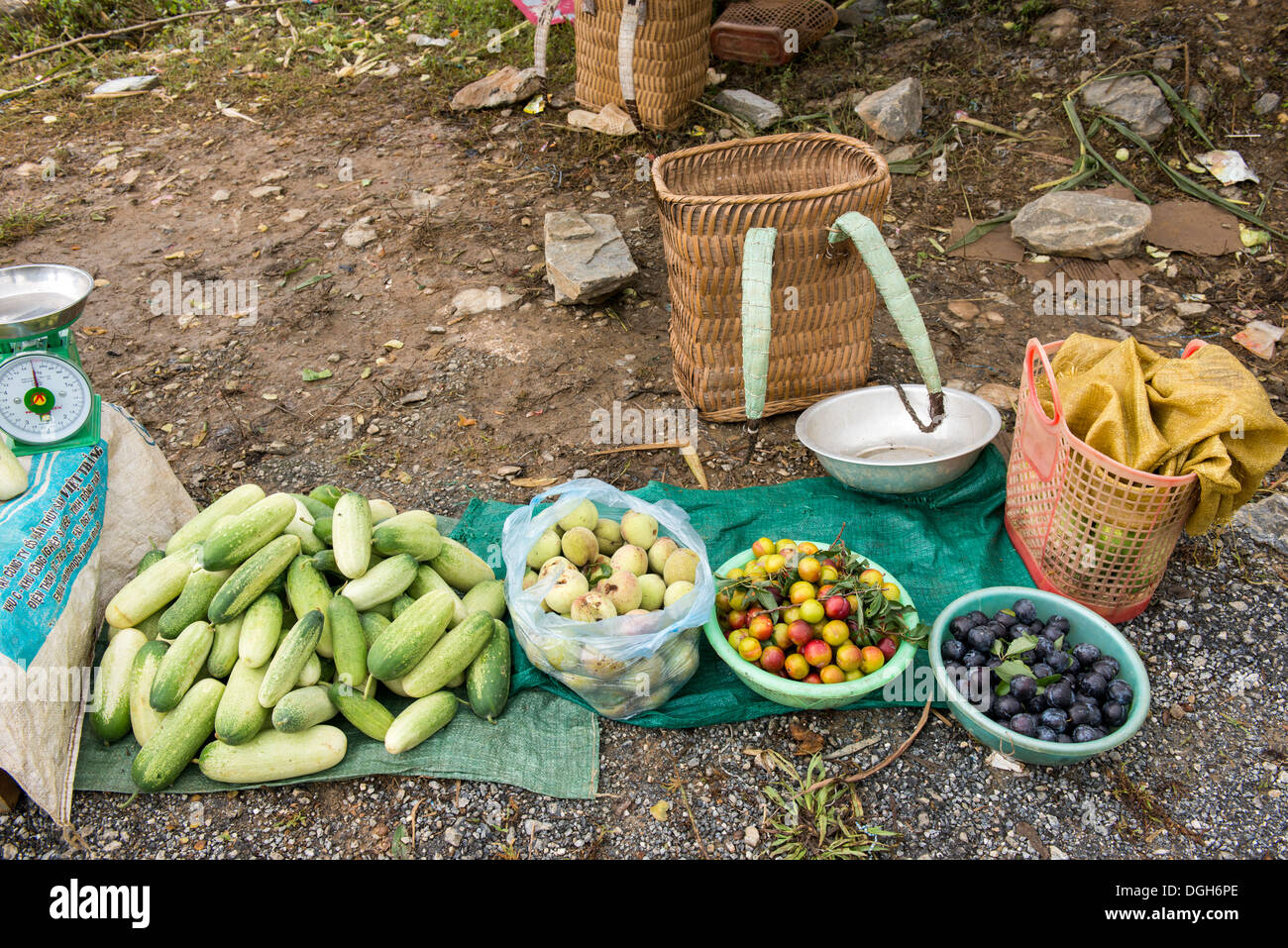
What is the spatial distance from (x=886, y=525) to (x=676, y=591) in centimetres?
114

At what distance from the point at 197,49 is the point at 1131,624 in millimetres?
9278

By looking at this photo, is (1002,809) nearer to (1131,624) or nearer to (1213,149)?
(1131,624)

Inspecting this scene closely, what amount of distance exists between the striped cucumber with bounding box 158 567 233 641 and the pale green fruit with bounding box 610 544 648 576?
4.28ft

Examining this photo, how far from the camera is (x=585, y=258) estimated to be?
4.80 m

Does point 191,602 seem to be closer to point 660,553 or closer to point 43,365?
point 43,365

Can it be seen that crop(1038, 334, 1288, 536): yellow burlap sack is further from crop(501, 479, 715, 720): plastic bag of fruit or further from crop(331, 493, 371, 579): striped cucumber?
crop(331, 493, 371, 579): striped cucumber

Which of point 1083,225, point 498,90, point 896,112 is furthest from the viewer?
point 498,90

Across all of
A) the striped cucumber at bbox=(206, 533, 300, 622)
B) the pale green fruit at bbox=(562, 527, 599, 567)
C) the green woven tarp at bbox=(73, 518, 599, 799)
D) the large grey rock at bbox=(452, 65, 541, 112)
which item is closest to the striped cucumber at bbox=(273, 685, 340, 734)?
the green woven tarp at bbox=(73, 518, 599, 799)

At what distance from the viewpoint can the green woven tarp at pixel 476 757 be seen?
2643 mm

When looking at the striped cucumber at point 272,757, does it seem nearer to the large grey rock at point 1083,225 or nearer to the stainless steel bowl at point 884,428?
the stainless steel bowl at point 884,428

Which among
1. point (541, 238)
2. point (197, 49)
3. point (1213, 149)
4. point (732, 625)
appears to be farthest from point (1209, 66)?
point (197, 49)

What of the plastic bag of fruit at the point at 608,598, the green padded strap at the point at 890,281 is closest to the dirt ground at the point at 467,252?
the plastic bag of fruit at the point at 608,598

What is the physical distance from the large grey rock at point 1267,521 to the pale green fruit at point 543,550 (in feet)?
8.51

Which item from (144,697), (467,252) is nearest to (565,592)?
(144,697)
